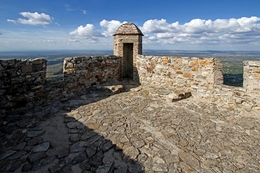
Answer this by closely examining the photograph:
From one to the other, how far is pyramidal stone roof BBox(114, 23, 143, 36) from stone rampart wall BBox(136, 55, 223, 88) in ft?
3.75

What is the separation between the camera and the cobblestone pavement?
9.25 feet

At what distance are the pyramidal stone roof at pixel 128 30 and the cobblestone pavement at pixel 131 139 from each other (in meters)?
Result: 3.96

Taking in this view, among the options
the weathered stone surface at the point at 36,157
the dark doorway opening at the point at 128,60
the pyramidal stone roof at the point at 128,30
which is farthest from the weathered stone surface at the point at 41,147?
the dark doorway opening at the point at 128,60

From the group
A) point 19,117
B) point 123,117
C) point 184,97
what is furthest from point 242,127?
point 19,117

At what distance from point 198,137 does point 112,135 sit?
1.88 metres

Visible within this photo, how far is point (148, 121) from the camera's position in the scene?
4332 mm

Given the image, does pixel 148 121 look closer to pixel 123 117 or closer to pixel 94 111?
pixel 123 117

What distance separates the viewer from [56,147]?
10.6ft

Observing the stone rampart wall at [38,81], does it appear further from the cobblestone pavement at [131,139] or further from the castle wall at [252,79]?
the castle wall at [252,79]

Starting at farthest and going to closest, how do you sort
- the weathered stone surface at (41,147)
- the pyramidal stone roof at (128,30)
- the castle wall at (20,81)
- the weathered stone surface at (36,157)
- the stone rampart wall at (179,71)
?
the pyramidal stone roof at (128,30) → the stone rampart wall at (179,71) → the castle wall at (20,81) → the weathered stone surface at (41,147) → the weathered stone surface at (36,157)

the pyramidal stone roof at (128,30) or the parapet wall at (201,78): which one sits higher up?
the pyramidal stone roof at (128,30)

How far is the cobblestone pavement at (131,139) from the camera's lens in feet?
9.25

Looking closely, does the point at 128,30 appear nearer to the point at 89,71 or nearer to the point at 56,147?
the point at 89,71

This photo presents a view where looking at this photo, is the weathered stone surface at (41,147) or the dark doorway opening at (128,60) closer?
the weathered stone surface at (41,147)
